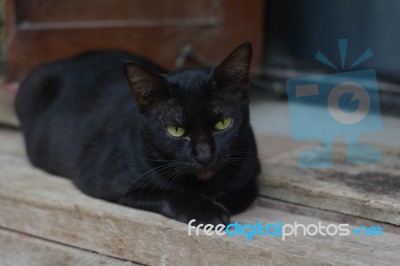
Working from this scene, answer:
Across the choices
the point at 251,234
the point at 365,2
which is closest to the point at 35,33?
the point at 365,2

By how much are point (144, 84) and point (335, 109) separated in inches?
59.4

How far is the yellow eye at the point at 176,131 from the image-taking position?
72.0 inches

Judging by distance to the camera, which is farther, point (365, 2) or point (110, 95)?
point (365, 2)

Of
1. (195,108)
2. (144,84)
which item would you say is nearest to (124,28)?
(144,84)

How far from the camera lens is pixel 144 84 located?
6.15ft

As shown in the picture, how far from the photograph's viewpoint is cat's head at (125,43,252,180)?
5.94 feet

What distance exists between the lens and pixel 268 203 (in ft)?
7.11

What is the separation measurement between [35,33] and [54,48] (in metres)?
0.13

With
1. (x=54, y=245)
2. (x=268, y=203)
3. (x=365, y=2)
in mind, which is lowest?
(x=54, y=245)

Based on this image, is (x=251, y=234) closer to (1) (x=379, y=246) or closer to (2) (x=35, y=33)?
(1) (x=379, y=246)

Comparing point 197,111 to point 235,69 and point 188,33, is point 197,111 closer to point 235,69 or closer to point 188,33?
point 235,69

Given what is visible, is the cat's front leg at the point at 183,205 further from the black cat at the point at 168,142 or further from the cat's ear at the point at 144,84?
the cat's ear at the point at 144,84

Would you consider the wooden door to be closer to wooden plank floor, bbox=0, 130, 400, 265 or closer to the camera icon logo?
the camera icon logo

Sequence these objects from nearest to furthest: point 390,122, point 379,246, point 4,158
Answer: point 379,246 < point 4,158 < point 390,122
